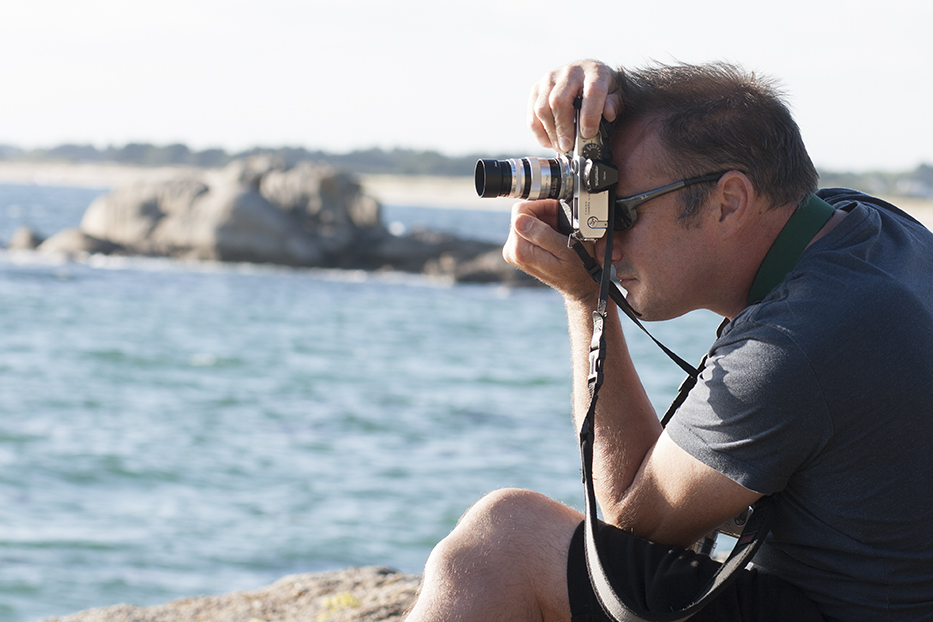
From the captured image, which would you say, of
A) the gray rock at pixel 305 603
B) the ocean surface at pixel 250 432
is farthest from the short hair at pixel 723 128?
the ocean surface at pixel 250 432

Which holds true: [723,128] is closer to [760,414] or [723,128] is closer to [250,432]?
[760,414]

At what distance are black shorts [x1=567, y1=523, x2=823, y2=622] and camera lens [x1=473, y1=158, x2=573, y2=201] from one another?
801 mm

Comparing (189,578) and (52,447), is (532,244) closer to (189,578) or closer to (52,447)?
(189,578)

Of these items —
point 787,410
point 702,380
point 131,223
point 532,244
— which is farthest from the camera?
point 131,223

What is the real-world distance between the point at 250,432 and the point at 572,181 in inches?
348

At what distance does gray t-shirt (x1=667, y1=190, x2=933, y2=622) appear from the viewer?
73.9 inches

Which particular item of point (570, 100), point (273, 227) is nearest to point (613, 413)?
point (570, 100)

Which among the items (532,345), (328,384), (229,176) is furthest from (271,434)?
(229,176)

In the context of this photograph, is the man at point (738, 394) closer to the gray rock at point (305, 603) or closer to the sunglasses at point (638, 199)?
the sunglasses at point (638, 199)

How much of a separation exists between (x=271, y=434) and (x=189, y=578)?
3944mm

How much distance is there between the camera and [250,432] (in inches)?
421

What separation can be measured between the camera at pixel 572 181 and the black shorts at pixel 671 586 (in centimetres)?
71

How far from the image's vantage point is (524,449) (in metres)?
10.0

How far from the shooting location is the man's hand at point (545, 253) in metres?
2.49
